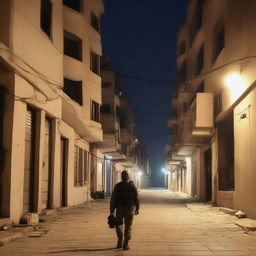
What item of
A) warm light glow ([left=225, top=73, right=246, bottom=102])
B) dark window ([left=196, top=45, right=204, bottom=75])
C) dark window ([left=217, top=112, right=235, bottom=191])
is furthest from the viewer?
dark window ([left=196, top=45, right=204, bottom=75])

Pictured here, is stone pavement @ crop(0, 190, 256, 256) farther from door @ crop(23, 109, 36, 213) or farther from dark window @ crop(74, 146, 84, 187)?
dark window @ crop(74, 146, 84, 187)

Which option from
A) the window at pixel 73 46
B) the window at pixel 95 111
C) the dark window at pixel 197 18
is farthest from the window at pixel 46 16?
the dark window at pixel 197 18

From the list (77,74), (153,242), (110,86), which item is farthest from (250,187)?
(110,86)

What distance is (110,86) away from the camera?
4053cm

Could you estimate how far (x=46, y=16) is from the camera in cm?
1716

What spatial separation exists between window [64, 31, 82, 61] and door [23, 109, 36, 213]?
35.8 ft

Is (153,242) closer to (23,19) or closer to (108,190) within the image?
(23,19)

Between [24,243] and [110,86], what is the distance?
102 feet

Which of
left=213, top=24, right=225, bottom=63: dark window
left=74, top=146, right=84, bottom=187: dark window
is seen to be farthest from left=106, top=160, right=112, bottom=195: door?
left=213, top=24, right=225, bottom=63: dark window

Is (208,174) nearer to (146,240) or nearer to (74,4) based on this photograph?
(74,4)

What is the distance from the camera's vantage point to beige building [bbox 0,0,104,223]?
12.3 metres

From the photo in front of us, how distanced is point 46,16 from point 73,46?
8777 mm

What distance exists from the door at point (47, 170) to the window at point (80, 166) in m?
7.20

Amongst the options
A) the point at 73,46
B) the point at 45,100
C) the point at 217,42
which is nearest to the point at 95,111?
the point at 73,46
